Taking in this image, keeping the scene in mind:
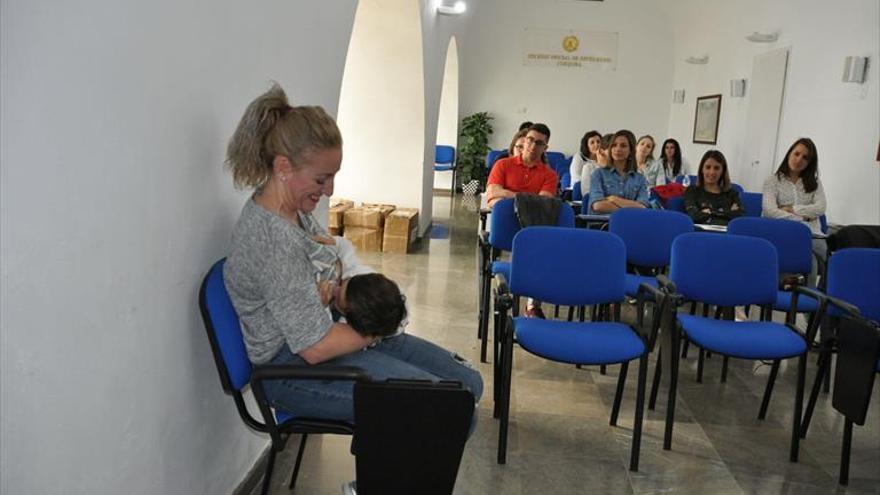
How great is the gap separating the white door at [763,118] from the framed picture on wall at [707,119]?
129 cm

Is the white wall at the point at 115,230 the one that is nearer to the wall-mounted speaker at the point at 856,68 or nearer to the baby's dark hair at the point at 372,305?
the baby's dark hair at the point at 372,305

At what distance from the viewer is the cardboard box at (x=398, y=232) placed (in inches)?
258

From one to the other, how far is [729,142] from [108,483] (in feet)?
31.5

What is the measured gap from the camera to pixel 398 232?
21.6ft

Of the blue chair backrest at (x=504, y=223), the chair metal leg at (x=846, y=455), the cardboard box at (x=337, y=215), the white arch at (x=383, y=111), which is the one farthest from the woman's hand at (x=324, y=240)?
the white arch at (x=383, y=111)

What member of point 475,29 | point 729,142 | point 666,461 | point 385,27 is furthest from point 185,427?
point 475,29

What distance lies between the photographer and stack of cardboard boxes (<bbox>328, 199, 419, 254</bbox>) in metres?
6.57

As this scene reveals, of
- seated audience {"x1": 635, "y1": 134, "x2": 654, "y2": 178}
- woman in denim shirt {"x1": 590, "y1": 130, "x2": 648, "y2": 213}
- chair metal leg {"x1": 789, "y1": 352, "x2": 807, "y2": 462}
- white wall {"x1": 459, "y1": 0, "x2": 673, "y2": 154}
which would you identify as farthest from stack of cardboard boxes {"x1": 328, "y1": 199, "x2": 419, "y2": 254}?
white wall {"x1": 459, "y1": 0, "x2": 673, "y2": 154}

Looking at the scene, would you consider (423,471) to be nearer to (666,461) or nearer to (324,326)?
(324,326)

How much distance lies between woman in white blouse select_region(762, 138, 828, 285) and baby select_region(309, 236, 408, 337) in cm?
417

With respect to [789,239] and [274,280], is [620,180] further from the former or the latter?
[274,280]

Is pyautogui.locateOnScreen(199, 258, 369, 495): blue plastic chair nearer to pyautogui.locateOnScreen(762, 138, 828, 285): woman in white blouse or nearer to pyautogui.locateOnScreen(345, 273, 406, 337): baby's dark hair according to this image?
pyautogui.locateOnScreen(345, 273, 406, 337): baby's dark hair

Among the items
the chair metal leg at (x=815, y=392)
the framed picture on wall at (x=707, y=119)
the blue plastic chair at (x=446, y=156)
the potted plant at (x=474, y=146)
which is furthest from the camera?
the potted plant at (x=474, y=146)

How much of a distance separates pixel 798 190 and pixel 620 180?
140 centimetres
